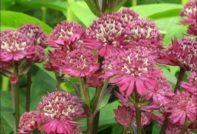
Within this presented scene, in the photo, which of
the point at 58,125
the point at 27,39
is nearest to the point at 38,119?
the point at 58,125

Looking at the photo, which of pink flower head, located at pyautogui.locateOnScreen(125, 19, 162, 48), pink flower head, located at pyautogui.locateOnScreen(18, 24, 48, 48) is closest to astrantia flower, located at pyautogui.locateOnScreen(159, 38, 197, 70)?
pink flower head, located at pyautogui.locateOnScreen(125, 19, 162, 48)

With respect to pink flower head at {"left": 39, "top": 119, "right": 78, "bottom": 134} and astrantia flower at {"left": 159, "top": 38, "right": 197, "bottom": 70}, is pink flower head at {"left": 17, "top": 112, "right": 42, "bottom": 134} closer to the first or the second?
pink flower head at {"left": 39, "top": 119, "right": 78, "bottom": 134}

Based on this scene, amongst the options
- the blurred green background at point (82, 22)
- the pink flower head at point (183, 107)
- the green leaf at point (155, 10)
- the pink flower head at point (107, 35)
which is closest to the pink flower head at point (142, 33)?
the pink flower head at point (107, 35)

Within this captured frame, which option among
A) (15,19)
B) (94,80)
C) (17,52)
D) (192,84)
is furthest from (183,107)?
(15,19)

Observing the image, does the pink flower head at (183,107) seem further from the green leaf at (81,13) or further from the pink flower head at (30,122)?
the green leaf at (81,13)

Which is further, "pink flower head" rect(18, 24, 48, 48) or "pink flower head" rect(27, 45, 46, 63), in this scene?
"pink flower head" rect(18, 24, 48, 48)

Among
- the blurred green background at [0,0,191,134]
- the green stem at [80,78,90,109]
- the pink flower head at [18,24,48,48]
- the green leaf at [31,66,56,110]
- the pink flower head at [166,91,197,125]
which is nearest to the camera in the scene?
the pink flower head at [166,91,197,125]

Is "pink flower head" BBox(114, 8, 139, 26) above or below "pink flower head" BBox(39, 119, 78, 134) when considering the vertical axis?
above

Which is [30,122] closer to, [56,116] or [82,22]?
[56,116]
